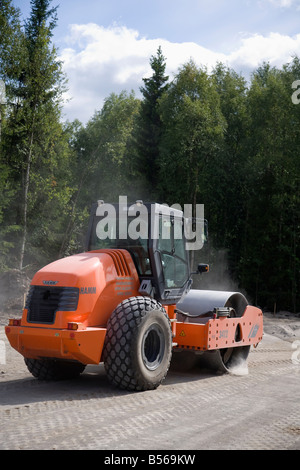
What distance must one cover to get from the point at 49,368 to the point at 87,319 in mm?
1297

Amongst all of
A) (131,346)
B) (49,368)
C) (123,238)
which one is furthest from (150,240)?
(49,368)

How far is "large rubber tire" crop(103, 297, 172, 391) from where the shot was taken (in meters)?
7.32

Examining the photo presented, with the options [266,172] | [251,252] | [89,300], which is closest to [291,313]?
[251,252]

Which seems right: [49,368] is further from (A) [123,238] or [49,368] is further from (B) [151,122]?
(B) [151,122]

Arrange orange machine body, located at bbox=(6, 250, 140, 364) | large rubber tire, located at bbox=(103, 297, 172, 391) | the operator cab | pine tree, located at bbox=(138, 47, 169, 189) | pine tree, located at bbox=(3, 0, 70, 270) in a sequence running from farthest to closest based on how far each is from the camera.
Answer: pine tree, located at bbox=(138, 47, 169, 189), pine tree, located at bbox=(3, 0, 70, 270), the operator cab, large rubber tire, located at bbox=(103, 297, 172, 391), orange machine body, located at bbox=(6, 250, 140, 364)

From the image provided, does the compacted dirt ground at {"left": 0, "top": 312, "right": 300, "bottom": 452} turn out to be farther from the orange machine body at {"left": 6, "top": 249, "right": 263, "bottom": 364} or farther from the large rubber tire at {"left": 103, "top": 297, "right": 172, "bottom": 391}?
the orange machine body at {"left": 6, "top": 249, "right": 263, "bottom": 364}

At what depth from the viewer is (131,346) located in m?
7.31

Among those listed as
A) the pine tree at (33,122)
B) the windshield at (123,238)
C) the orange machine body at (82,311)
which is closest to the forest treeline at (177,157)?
→ the pine tree at (33,122)

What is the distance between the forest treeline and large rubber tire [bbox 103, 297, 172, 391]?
1681 cm

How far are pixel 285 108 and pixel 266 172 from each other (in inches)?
136

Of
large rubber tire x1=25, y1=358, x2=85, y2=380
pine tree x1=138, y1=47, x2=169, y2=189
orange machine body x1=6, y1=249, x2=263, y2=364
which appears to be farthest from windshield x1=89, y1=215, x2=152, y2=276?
pine tree x1=138, y1=47, x2=169, y2=189

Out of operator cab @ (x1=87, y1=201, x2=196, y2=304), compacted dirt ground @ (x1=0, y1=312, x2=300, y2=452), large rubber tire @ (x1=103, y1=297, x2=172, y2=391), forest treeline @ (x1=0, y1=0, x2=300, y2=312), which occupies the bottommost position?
compacted dirt ground @ (x1=0, y1=312, x2=300, y2=452)

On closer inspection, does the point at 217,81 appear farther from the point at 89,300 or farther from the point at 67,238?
the point at 89,300

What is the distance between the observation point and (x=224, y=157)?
30812 millimetres
